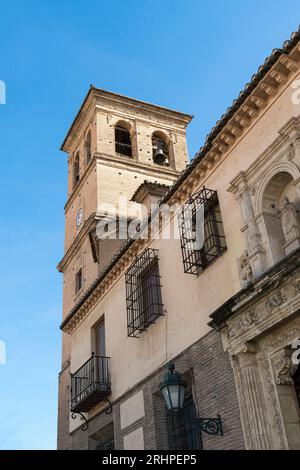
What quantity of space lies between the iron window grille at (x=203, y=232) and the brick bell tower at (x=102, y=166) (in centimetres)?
762

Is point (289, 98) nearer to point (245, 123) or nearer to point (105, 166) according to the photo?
point (245, 123)

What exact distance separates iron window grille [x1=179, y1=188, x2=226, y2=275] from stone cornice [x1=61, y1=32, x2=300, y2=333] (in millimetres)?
500

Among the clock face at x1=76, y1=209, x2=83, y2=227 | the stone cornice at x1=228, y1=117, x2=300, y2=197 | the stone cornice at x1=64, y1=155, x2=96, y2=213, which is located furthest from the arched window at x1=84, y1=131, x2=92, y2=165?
the stone cornice at x1=228, y1=117, x2=300, y2=197

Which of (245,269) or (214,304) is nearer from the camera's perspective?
(245,269)

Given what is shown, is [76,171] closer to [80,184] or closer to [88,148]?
[88,148]

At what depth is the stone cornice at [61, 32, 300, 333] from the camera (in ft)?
29.6

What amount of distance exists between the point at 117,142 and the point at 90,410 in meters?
13.3

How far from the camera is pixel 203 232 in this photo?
10836 millimetres

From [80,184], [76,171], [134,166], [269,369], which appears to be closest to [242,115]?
[269,369]

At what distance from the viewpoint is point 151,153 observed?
81.0ft

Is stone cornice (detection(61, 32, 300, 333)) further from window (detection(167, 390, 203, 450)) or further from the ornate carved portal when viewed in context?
window (detection(167, 390, 203, 450))

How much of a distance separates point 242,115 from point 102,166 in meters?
13.2

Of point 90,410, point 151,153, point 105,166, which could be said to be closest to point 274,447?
point 90,410

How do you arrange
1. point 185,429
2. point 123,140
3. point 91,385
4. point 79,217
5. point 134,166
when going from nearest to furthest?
point 185,429, point 91,385, point 79,217, point 134,166, point 123,140
